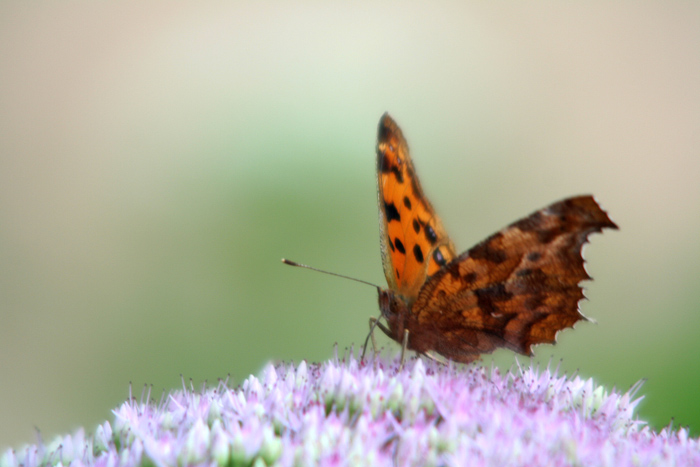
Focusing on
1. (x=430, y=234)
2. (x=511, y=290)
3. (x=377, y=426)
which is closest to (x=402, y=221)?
(x=430, y=234)

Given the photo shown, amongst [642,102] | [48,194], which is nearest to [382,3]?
[642,102]

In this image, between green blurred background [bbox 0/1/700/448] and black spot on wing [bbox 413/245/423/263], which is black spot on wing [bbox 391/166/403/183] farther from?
green blurred background [bbox 0/1/700/448]

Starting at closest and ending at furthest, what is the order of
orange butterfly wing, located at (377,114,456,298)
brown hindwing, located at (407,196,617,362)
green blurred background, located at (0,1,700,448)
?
brown hindwing, located at (407,196,617,362), orange butterfly wing, located at (377,114,456,298), green blurred background, located at (0,1,700,448)

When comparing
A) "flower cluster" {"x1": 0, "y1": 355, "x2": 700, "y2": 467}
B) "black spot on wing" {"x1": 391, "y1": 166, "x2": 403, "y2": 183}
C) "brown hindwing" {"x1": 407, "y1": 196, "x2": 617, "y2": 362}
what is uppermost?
"black spot on wing" {"x1": 391, "y1": 166, "x2": 403, "y2": 183}

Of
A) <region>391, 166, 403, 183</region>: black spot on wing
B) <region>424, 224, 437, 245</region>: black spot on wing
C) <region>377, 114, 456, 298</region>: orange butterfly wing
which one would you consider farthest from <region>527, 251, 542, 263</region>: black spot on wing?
<region>391, 166, 403, 183</region>: black spot on wing

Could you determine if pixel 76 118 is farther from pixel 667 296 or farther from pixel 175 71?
pixel 667 296

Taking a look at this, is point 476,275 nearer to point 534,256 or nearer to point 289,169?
point 534,256

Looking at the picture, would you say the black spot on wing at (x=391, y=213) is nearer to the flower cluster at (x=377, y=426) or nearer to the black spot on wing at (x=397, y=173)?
the black spot on wing at (x=397, y=173)
